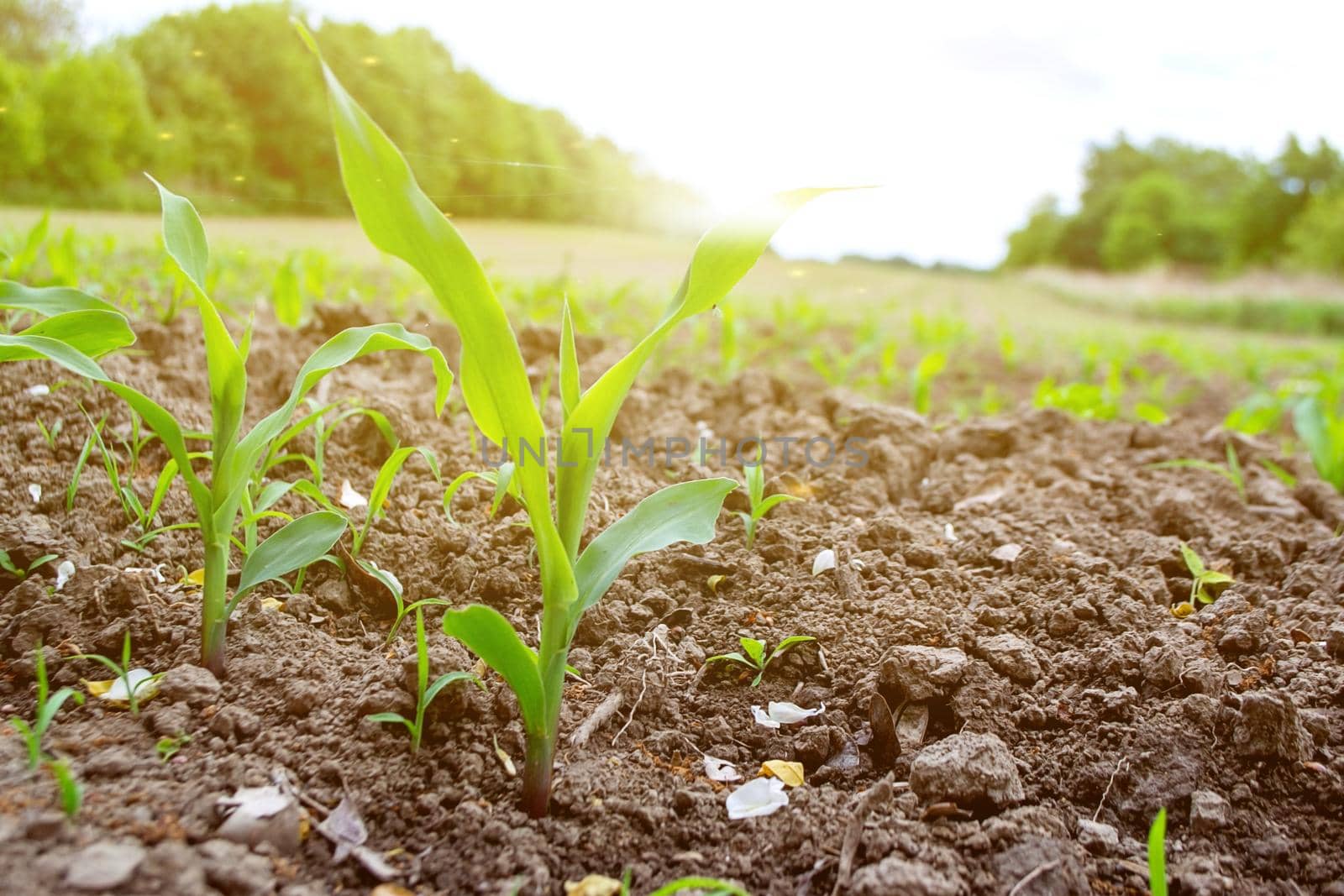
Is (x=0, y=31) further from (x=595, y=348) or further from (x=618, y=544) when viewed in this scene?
(x=618, y=544)

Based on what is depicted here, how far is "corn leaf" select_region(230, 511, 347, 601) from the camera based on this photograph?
1052 mm

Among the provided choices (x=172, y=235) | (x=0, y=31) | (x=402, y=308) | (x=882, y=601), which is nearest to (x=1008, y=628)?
(x=882, y=601)

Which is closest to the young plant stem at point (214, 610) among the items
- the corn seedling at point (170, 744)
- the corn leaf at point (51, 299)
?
the corn seedling at point (170, 744)

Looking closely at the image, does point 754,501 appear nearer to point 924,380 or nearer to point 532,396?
point 532,396

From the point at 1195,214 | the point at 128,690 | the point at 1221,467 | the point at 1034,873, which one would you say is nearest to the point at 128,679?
the point at 128,690

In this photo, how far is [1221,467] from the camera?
2139mm

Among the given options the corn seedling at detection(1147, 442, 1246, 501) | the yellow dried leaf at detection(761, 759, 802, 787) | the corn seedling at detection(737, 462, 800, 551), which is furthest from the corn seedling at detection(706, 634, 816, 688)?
the corn seedling at detection(1147, 442, 1246, 501)

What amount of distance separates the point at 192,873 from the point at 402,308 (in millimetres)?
2644

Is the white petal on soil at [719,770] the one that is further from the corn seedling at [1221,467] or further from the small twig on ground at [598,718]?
the corn seedling at [1221,467]

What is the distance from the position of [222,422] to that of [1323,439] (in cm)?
269

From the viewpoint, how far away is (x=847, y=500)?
1.73m

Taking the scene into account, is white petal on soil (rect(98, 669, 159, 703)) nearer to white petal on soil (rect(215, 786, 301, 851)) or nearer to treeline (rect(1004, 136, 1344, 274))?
white petal on soil (rect(215, 786, 301, 851))

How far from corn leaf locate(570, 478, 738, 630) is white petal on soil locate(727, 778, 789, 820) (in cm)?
28

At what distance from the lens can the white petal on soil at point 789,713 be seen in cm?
112
